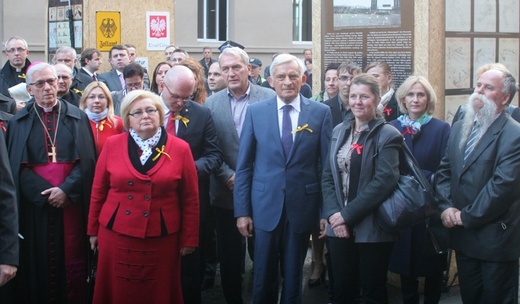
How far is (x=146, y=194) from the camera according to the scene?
19.0 ft

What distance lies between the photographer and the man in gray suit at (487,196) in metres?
5.43

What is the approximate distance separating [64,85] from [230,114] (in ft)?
5.51

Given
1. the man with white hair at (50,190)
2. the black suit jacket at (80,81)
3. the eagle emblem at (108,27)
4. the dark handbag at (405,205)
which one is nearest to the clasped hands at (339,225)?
the dark handbag at (405,205)

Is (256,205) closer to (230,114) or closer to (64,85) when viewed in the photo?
(230,114)

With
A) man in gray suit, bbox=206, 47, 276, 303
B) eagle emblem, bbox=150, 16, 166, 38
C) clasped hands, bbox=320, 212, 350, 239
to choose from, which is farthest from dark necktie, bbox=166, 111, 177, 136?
eagle emblem, bbox=150, 16, 166, 38

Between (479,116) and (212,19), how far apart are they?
19.1 m

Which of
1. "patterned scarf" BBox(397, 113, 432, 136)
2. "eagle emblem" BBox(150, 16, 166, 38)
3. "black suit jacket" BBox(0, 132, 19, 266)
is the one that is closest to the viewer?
"black suit jacket" BBox(0, 132, 19, 266)

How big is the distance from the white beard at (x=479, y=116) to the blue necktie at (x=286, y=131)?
1259mm

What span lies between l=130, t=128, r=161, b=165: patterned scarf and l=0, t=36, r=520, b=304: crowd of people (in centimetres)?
1

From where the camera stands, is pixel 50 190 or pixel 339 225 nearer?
pixel 339 225

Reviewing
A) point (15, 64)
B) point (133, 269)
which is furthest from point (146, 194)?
point (15, 64)

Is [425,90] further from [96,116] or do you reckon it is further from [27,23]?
[27,23]

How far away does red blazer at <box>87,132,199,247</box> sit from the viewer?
5.79m

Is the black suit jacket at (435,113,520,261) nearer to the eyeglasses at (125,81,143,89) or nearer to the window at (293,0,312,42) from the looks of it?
the eyeglasses at (125,81,143,89)
